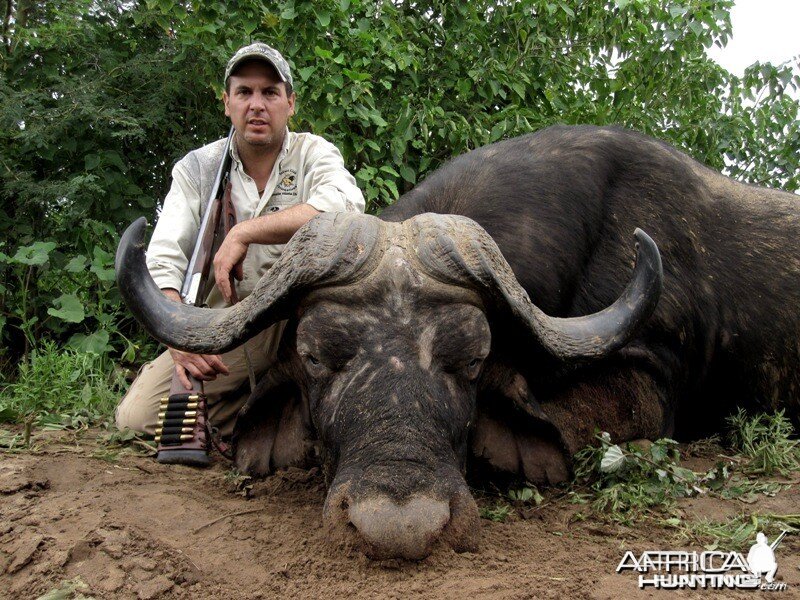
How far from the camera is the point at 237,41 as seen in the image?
19.5 ft

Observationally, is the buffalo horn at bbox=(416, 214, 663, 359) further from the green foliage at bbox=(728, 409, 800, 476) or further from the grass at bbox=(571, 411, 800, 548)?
the green foliage at bbox=(728, 409, 800, 476)

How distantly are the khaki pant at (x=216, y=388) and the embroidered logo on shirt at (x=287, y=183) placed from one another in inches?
33.7

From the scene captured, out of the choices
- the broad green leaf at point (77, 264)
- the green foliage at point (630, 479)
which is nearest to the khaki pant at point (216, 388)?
the broad green leaf at point (77, 264)

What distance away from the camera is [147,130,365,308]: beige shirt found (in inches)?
181

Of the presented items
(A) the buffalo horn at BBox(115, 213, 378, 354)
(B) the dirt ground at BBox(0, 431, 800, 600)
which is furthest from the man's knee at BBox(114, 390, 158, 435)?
(A) the buffalo horn at BBox(115, 213, 378, 354)

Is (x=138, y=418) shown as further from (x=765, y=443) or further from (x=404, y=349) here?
(x=765, y=443)

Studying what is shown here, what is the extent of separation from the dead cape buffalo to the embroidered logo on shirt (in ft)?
3.03

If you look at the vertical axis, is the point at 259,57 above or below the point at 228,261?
above

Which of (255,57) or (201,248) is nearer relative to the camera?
(201,248)

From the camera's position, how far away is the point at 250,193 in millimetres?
4891

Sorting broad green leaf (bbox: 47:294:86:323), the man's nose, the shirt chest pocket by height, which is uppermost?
the man's nose

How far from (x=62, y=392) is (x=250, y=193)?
175 centimetres

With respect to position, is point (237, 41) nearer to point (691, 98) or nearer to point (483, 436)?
point (483, 436)

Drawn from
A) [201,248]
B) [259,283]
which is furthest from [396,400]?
[201,248]
